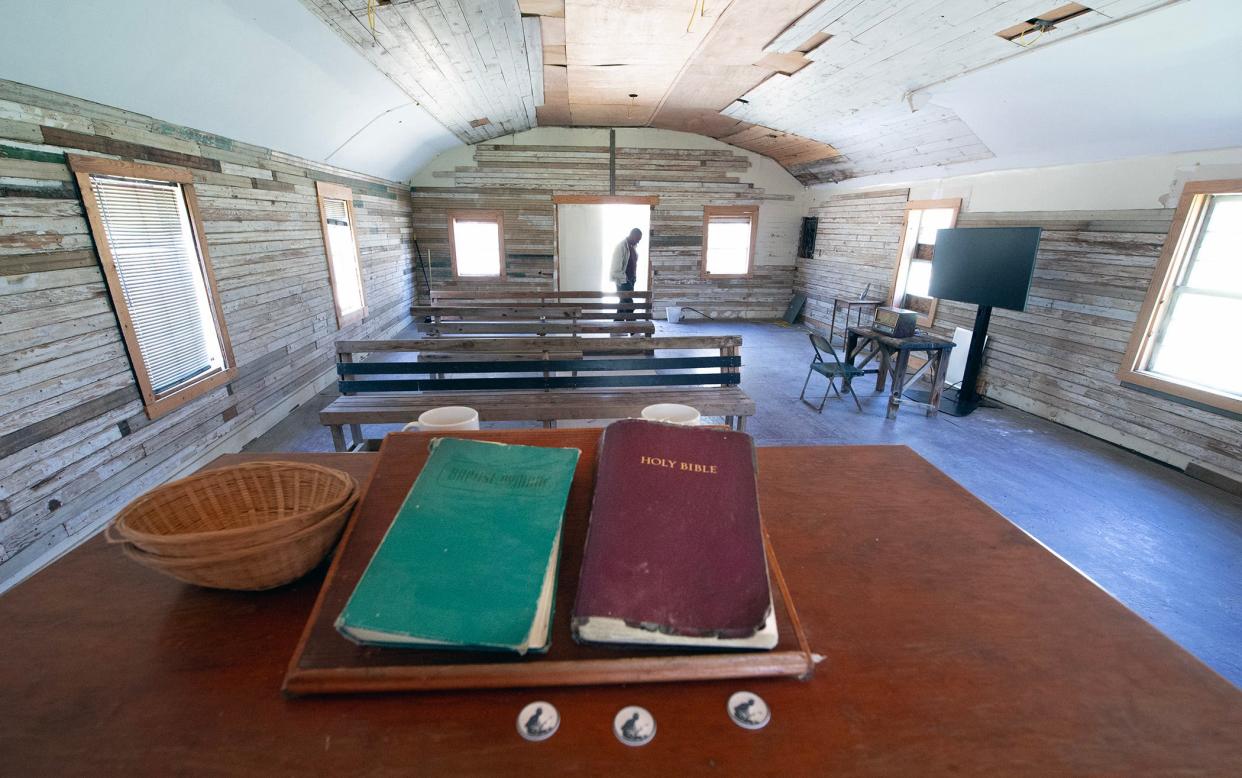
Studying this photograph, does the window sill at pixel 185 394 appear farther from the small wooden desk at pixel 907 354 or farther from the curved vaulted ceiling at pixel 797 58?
the small wooden desk at pixel 907 354

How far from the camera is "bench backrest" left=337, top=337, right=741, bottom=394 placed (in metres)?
3.13

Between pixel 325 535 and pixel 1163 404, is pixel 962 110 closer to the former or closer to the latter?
pixel 1163 404

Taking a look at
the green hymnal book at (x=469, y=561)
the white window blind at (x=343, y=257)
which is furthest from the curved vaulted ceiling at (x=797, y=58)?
Answer: the green hymnal book at (x=469, y=561)

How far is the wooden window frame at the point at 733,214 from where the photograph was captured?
29.0 feet

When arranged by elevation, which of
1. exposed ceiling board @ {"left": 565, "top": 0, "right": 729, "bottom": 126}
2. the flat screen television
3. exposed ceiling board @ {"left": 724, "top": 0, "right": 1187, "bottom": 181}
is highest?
exposed ceiling board @ {"left": 565, "top": 0, "right": 729, "bottom": 126}

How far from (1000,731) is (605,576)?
1.49 feet

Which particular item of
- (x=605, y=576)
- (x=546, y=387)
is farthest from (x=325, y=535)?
(x=546, y=387)

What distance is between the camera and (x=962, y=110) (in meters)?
4.44

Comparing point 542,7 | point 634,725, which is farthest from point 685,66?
point 634,725

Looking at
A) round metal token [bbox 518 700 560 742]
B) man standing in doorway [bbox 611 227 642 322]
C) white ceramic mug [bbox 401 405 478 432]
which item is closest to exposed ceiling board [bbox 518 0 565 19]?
man standing in doorway [bbox 611 227 642 322]

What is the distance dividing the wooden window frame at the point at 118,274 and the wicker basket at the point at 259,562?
9.73ft

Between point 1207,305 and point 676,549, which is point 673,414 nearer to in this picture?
point 676,549

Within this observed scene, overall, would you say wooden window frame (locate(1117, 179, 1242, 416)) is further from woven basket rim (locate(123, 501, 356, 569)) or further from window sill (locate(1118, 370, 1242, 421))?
woven basket rim (locate(123, 501, 356, 569))

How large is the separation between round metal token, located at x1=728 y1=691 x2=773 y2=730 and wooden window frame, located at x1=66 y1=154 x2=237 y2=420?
3.67 meters
